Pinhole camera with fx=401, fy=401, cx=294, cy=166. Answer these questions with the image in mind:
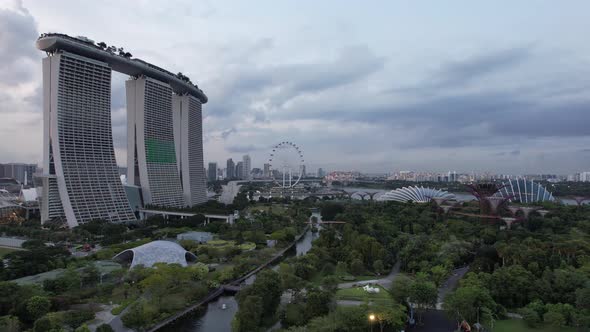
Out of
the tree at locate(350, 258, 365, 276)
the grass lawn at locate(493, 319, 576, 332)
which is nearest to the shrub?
the tree at locate(350, 258, 365, 276)

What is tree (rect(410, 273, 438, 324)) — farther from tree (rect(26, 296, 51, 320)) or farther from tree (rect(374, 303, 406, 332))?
tree (rect(26, 296, 51, 320))

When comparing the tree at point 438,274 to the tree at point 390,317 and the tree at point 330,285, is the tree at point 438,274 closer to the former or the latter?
the tree at point 330,285

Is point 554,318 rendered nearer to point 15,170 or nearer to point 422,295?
point 422,295

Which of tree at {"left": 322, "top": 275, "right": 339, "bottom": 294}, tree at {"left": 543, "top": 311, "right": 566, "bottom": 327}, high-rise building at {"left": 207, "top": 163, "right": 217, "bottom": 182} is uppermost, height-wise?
high-rise building at {"left": 207, "top": 163, "right": 217, "bottom": 182}

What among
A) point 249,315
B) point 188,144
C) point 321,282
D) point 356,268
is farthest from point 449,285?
point 188,144

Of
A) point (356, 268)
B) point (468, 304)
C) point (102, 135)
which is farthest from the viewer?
point (102, 135)

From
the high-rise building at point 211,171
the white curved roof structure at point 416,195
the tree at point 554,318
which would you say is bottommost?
the tree at point 554,318

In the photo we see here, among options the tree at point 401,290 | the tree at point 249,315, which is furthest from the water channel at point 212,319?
the tree at point 401,290
